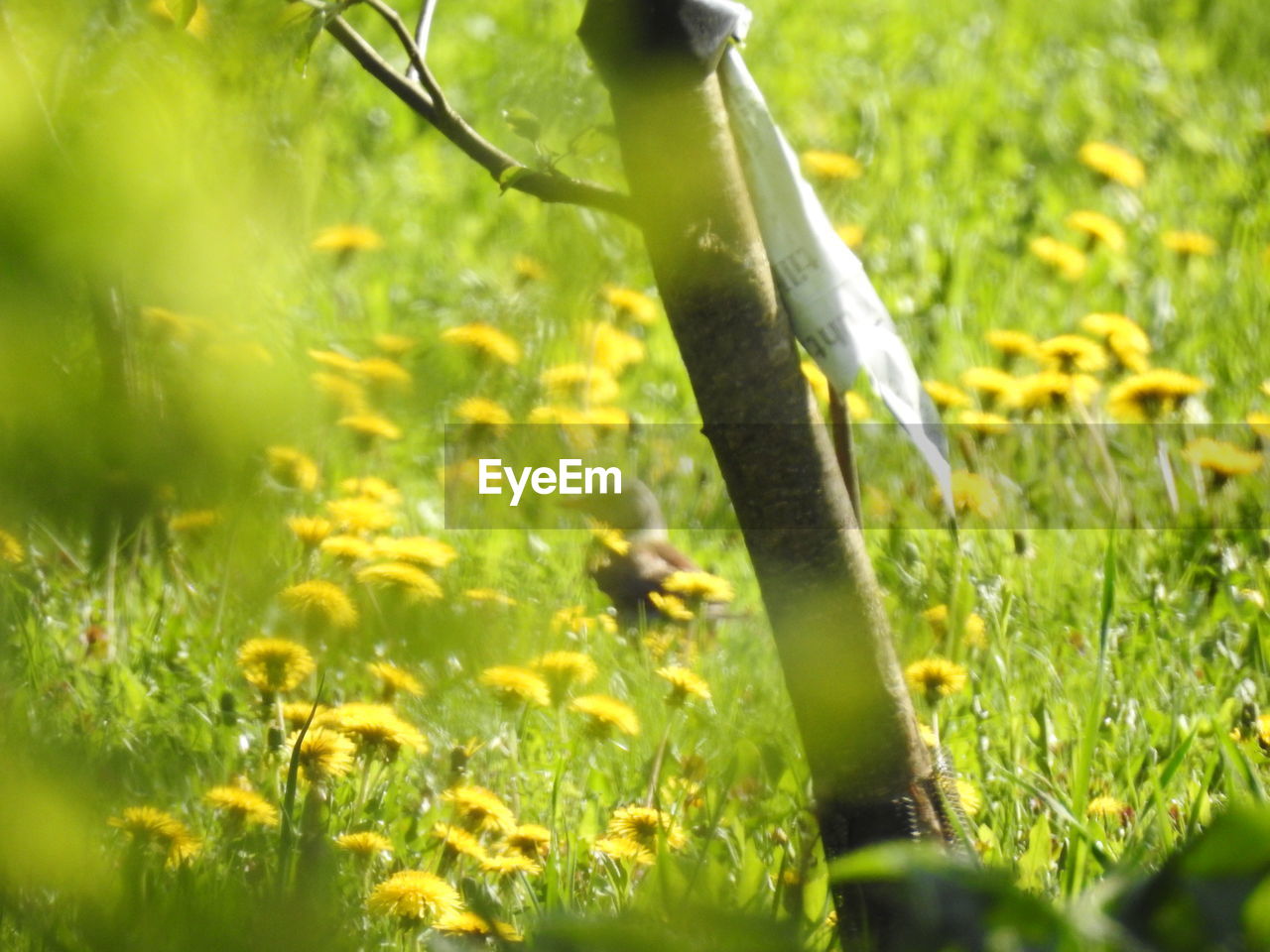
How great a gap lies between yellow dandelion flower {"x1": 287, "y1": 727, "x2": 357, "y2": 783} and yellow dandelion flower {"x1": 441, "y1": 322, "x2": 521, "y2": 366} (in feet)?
2.63

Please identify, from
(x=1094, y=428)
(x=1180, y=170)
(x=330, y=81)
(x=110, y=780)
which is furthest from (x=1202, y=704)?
(x=1180, y=170)

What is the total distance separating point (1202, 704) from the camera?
196cm

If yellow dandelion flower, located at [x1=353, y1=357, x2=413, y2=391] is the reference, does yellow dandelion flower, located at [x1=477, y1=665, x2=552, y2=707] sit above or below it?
below

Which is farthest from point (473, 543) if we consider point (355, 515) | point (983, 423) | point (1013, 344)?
point (1013, 344)

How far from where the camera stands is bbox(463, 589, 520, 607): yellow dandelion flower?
0.71 metres

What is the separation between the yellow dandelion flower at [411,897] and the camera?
1385mm

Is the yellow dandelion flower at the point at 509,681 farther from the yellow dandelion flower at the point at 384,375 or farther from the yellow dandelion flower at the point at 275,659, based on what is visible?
the yellow dandelion flower at the point at 275,659

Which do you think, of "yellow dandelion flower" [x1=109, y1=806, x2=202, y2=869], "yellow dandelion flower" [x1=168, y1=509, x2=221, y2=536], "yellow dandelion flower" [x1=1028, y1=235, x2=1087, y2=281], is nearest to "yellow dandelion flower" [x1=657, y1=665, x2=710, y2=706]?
"yellow dandelion flower" [x1=109, y1=806, x2=202, y2=869]

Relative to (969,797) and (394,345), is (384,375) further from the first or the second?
(969,797)

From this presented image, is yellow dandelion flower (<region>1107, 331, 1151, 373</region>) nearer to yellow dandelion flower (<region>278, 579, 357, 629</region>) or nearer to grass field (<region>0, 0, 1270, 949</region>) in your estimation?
grass field (<region>0, 0, 1270, 949</region>)

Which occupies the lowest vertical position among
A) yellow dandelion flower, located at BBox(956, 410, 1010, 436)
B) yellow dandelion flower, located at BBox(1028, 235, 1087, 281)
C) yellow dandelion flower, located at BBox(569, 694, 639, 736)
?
yellow dandelion flower, located at BBox(569, 694, 639, 736)

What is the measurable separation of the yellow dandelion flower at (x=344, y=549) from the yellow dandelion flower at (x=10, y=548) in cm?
28

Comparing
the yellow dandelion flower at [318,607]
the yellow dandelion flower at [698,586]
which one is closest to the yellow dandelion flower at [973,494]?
the yellow dandelion flower at [698,586]

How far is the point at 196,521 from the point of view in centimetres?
67
